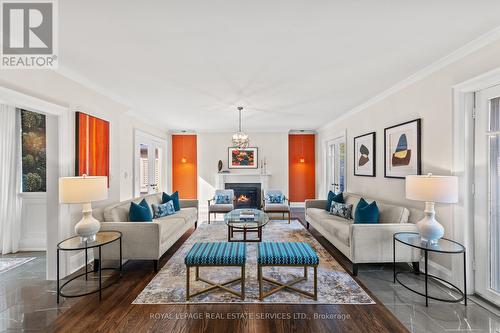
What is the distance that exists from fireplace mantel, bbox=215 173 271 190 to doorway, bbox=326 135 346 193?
1.89m

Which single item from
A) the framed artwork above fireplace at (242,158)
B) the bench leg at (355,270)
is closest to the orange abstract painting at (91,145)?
the bench leg at (355,270)

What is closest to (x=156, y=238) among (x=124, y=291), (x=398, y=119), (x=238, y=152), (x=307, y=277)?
(x=124, y=291)

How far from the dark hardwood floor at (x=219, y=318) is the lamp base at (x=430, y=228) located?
0.88 meters

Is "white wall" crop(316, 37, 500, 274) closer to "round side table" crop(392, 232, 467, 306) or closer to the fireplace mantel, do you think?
"round side table" crop(392, 232, 467, 306)

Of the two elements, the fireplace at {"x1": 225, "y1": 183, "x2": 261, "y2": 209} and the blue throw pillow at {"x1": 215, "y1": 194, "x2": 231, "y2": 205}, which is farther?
the fireplace at {"x1": 225, "y1": 183, "x2": 261, "y2": 209}

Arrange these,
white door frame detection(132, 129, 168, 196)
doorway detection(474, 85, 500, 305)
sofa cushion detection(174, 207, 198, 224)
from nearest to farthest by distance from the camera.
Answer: doorway detection(474, 85, 500, 305)
sofa cushion detection(174, 207, 198, 224)
white door frame detection(132, 129, 168, 196)

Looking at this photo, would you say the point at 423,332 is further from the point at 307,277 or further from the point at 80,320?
the point at 80,320

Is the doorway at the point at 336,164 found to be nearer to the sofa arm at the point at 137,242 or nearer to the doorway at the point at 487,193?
the doorway at the point at 487,193

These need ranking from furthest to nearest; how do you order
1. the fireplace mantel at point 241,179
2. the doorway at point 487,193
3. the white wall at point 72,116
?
the fireplace mantel at point 241,179 → the white wall at point 72,116 → the doorway at point 487,193

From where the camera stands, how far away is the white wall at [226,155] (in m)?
7.38

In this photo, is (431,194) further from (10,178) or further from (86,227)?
(10,178)

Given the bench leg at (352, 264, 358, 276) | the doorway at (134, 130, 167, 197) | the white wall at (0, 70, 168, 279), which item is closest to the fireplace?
the doorway at (134, 130, 167, 197)

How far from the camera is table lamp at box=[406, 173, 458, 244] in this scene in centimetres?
232

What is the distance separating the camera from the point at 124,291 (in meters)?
2.58
